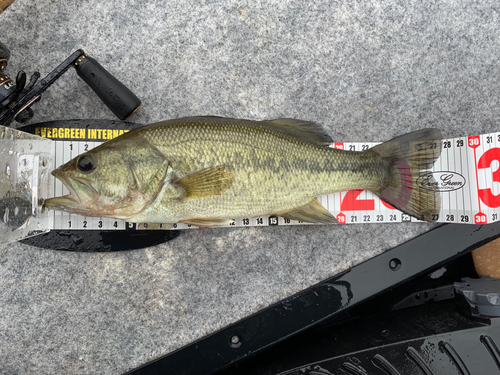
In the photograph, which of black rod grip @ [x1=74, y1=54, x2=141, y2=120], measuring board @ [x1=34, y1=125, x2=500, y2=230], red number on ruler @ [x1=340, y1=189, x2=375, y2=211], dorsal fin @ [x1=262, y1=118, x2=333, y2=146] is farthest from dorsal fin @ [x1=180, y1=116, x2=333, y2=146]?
black rod grip @ [x1=74, y1=54, x2=141, y2=120]

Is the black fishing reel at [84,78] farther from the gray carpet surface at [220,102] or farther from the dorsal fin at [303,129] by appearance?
the dorsal fin at [303,129]

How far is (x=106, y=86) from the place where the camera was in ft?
4.99

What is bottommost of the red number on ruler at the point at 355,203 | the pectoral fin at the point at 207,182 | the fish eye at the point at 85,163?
the red number on ruler at the point at 355,203

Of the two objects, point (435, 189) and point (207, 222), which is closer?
point (207, 222)

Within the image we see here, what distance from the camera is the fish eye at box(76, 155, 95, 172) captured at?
1.27 metres

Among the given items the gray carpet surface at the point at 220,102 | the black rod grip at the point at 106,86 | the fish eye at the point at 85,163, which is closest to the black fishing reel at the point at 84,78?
the black rod grip at the point at 106,86

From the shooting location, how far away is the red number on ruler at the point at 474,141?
1.61m

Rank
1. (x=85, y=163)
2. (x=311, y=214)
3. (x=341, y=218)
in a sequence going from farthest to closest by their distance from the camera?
1. (x=341, y=218)
2. (x=311, y=214)
3. (x=85, y=163)

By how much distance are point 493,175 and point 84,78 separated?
80.7 inches

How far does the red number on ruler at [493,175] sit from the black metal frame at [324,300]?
0.13 meters

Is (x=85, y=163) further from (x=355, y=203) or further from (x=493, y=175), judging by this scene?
(x=493, y=175)

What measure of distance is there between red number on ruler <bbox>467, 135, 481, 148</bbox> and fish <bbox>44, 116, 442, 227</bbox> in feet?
0.75

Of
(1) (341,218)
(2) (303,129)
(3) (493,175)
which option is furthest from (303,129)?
(3) (493,175)

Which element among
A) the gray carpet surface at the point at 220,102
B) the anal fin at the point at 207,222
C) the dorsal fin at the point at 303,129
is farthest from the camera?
the gray carpet surface at the point at 220,102
